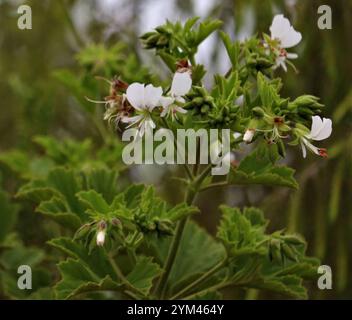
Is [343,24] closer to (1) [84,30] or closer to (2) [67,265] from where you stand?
(1) [84,30]

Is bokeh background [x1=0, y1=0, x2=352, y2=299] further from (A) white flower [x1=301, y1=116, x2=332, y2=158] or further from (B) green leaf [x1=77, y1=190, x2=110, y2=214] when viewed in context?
(A) white flower [x1=301, y1=116, x2=332, y2=158]

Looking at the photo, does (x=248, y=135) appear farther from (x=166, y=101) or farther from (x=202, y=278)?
(x=202, y=278)

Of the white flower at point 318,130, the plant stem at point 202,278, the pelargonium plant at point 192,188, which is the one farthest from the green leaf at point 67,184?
the white flower at point 318,130

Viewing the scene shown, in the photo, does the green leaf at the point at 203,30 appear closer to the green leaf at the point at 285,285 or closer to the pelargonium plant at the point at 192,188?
the pelargonium plant at the point at 192,188

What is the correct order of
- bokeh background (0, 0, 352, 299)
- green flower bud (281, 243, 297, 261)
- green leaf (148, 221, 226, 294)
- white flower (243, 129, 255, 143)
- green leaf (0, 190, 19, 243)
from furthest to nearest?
bokeh background (0, 0, 352, 299)
green leaf (0, 190, 19, 243)
green leaf (148, 221, 226, 294)
green flower bud (281, 243, 297, 261)
white flower (243, 129, 255, 143)

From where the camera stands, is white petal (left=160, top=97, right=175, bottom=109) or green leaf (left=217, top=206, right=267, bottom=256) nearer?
white petal (left=160, top=97, right=175, bottom=109)

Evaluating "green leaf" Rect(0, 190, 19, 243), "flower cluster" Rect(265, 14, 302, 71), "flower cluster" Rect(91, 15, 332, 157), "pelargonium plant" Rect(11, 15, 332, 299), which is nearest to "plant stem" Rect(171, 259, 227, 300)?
"pelargonium plant" Rect(11, 15, 332, 299)

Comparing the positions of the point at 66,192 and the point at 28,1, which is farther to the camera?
the point at 28,1

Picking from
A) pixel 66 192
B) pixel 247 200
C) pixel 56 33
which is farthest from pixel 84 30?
pixel 66 192
